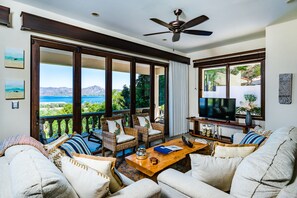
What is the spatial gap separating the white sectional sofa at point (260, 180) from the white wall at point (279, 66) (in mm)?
2229

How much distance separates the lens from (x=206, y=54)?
5113mm

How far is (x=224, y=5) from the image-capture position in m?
2.57

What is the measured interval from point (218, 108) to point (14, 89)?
4486mm

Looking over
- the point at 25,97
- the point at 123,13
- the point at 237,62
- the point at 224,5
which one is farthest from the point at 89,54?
the point at 237,62

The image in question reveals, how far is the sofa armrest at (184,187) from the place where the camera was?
116 cm

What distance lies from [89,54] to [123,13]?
113cm

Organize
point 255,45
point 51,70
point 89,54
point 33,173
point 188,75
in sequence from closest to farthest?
1. point 33,173
2. point 51,70
3. point 89,54
4. point 255,45
5. point 188,75

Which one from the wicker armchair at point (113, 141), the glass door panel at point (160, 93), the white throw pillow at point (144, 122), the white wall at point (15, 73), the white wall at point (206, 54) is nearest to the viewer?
the white wall at point (15, 73)

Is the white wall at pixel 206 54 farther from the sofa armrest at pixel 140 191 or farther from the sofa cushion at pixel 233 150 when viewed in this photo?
the sofa armrest at pixel 140 191

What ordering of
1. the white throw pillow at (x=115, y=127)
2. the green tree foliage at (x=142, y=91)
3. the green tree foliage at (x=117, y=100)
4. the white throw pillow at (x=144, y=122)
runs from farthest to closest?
the green tree foliage at (x=142, y=91)
the white throw pillow at (x=144, y=122)
the green tree foliage at (x=117, y=100)
the white throw pillow at (x=115, y=127)

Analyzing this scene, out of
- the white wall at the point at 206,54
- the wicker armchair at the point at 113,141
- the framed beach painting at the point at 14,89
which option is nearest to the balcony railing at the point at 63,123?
the wicker armchair at the point at 113,141

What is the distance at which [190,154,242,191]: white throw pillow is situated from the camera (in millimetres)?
1285

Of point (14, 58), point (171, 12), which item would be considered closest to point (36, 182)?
point (14, 58)

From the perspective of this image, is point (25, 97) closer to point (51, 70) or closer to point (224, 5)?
point (51, 70)
